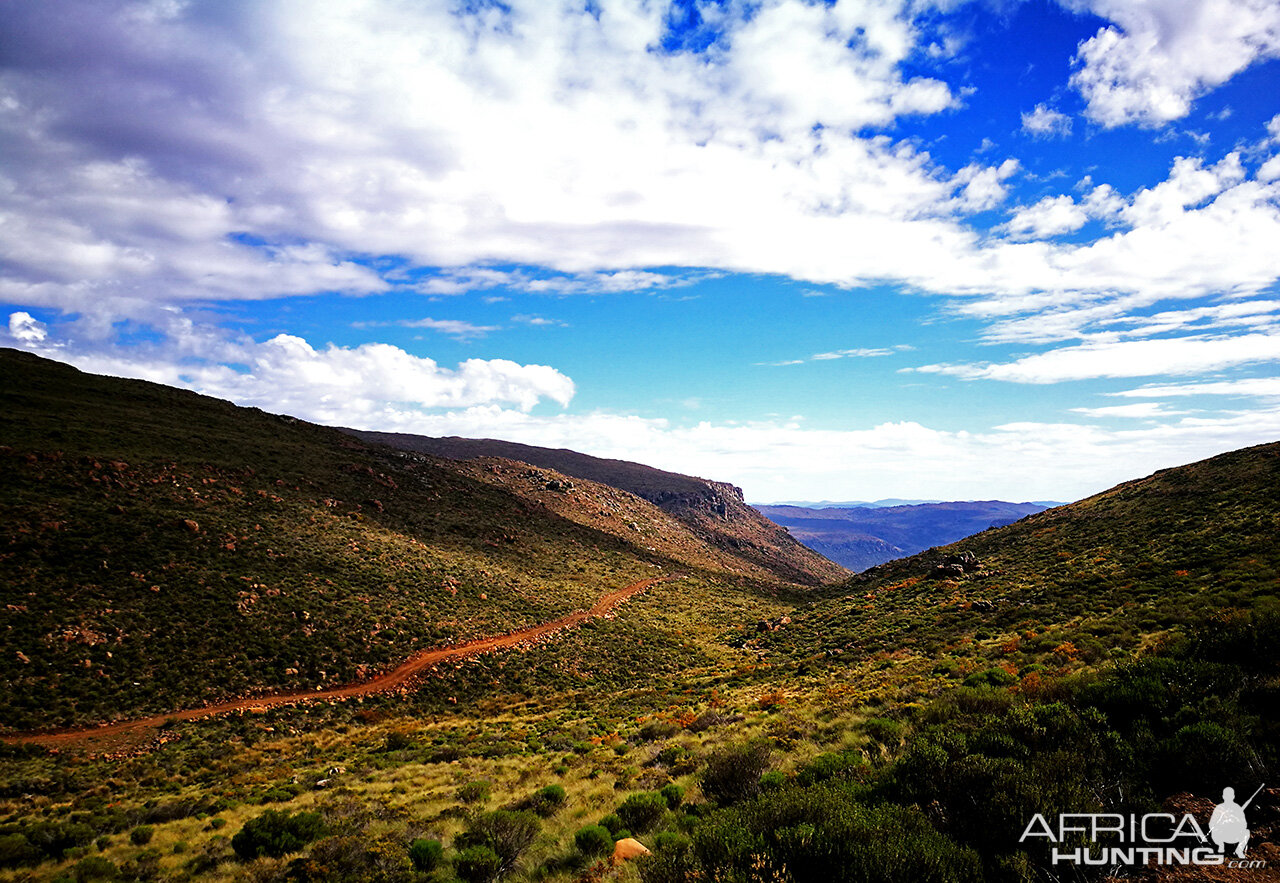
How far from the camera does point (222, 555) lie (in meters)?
32.4

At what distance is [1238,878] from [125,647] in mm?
37226

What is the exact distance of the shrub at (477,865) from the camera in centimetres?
821

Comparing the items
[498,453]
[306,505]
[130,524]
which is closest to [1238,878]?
[130,524]

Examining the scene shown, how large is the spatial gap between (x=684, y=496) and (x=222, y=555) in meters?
128

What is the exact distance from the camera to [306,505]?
45188 mm

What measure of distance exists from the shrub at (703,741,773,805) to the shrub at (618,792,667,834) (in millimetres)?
1132

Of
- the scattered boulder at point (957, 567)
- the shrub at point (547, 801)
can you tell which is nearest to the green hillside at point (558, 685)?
the shrub at point (547, 801)

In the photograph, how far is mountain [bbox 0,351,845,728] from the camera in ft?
77.2

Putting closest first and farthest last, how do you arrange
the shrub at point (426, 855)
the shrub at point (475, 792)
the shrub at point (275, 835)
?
the shrub at point (426, 855)
the shrub at point (275, 835)
the shrub at point (475, 792)

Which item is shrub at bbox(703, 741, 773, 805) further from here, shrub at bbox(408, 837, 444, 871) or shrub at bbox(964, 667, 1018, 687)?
shrub at bbox(964, 667, 1018, 687)

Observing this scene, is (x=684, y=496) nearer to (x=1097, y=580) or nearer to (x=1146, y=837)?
(x=1097, y=580)

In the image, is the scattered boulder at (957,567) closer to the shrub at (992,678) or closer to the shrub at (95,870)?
the shrub at (992,678)

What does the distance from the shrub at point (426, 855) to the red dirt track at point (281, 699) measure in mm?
19694

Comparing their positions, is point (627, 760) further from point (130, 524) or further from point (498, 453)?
point (498, 453)
